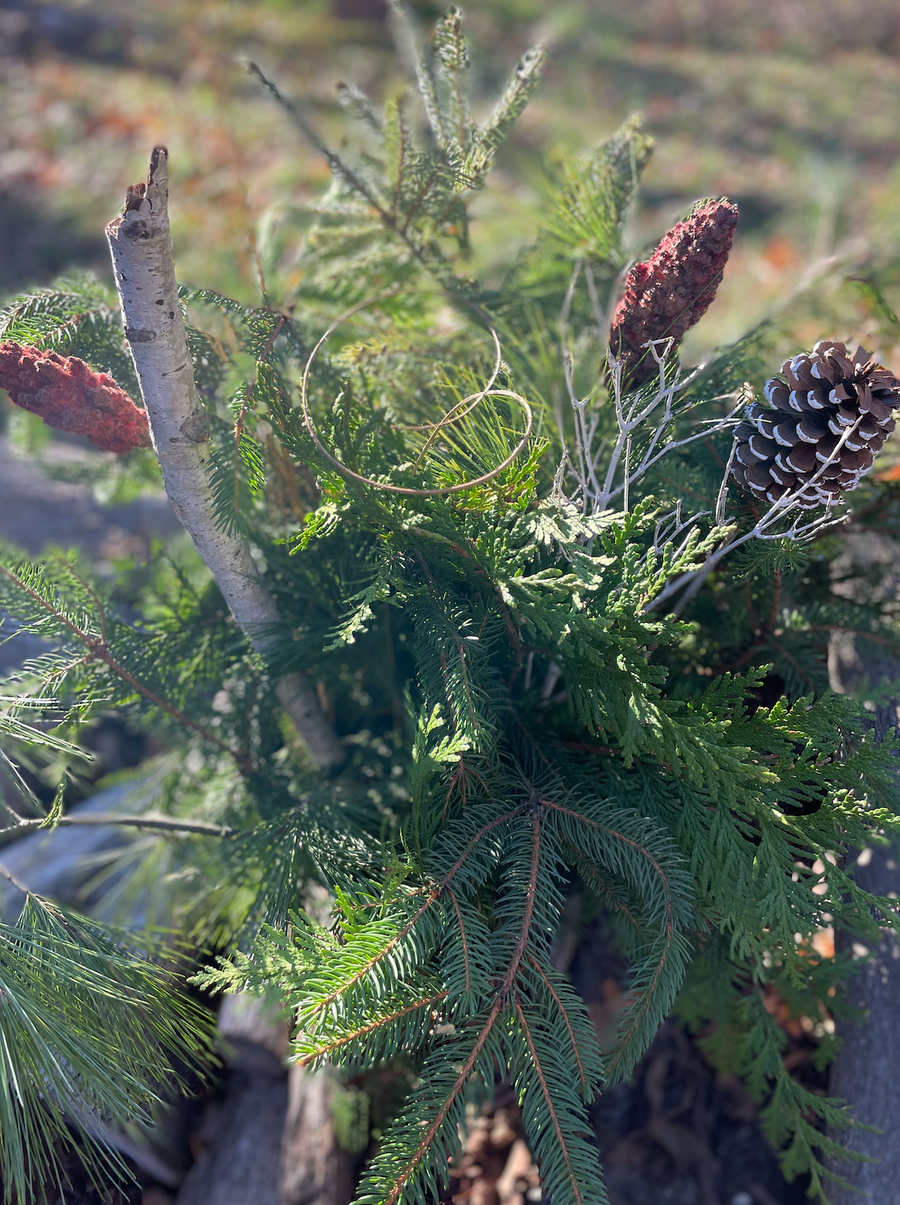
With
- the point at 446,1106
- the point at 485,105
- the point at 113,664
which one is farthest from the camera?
the point at 485,105

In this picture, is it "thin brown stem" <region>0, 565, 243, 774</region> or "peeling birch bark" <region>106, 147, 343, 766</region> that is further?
"thin brown stem" <region>0, 565, 243, 774</region>

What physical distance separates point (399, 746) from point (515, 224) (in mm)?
1557

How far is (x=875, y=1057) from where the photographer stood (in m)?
1.07

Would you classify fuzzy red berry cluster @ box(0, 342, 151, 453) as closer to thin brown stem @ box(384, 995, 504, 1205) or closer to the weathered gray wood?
thin brown stem @ box(384, 995, 504, 1205)

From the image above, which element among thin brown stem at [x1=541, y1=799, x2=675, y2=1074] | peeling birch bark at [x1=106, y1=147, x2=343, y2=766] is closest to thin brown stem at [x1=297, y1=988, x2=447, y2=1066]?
thin brown stem at [x1=541, y1=799, x2=675, y2=1074]

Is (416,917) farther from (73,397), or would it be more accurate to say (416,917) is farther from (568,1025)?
(73,397)

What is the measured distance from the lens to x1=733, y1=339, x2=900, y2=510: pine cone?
785mm

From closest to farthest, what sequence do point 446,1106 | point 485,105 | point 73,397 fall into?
1. point 446,1106
2. point 73,397
3. point 485,105

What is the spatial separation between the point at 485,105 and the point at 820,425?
3.29m

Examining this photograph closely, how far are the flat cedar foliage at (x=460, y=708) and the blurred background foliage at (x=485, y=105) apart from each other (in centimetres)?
140

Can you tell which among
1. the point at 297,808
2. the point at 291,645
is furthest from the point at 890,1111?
the point at 291,645

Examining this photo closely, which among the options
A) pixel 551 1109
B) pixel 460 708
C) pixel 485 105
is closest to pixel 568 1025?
pixel 551 1109

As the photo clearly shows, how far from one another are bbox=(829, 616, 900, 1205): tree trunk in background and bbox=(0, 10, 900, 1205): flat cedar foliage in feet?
0.22

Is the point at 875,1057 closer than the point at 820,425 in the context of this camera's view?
No
